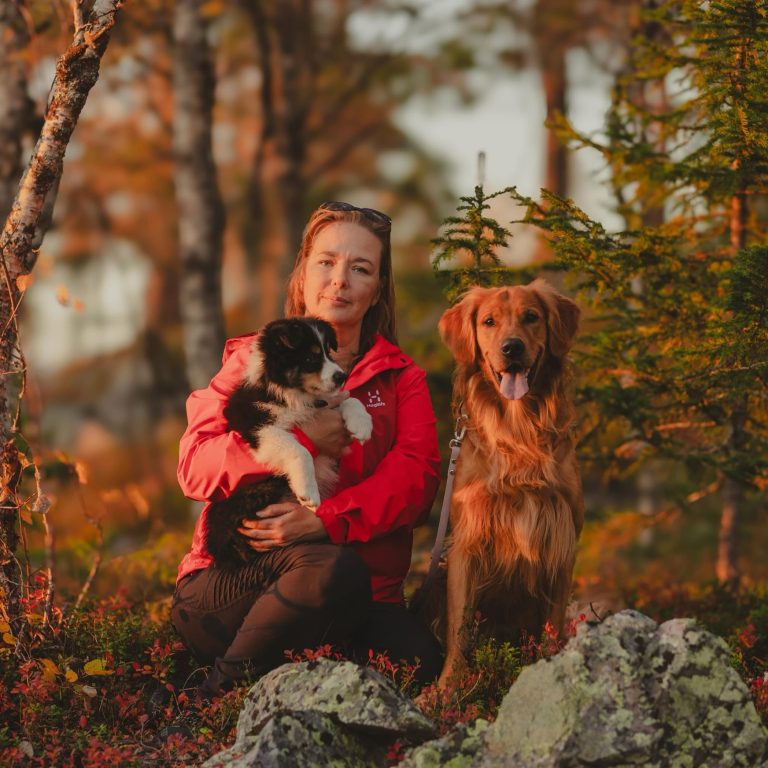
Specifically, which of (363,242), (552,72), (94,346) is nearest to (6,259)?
(363,242)

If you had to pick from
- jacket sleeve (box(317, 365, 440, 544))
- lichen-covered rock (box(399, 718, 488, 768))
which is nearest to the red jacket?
jacket sleeve (box(317, 365, 440, 544))

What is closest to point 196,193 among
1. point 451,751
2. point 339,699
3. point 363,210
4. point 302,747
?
point 363,210

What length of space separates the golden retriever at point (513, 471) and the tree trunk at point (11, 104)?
12.6 ft

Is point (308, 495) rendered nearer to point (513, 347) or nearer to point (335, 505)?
point (335, 505)

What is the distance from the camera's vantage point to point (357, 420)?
13.4 ft

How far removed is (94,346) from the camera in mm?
26094

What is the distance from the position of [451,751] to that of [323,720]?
0.42 metres

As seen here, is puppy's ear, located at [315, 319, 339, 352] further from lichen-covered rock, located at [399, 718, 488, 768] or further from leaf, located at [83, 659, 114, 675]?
lichen-covered rock, located at [399, 718, 488, 768]

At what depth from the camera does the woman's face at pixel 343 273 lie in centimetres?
434

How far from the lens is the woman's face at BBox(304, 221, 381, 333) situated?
434 cm

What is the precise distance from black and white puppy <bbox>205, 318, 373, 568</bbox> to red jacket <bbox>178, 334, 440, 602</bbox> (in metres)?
0.06

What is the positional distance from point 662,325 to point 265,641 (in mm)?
3027

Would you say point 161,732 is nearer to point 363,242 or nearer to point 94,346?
point 363,242

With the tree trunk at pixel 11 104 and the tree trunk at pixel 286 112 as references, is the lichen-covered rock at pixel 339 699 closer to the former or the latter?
the tree trunk at pixel 11 104
